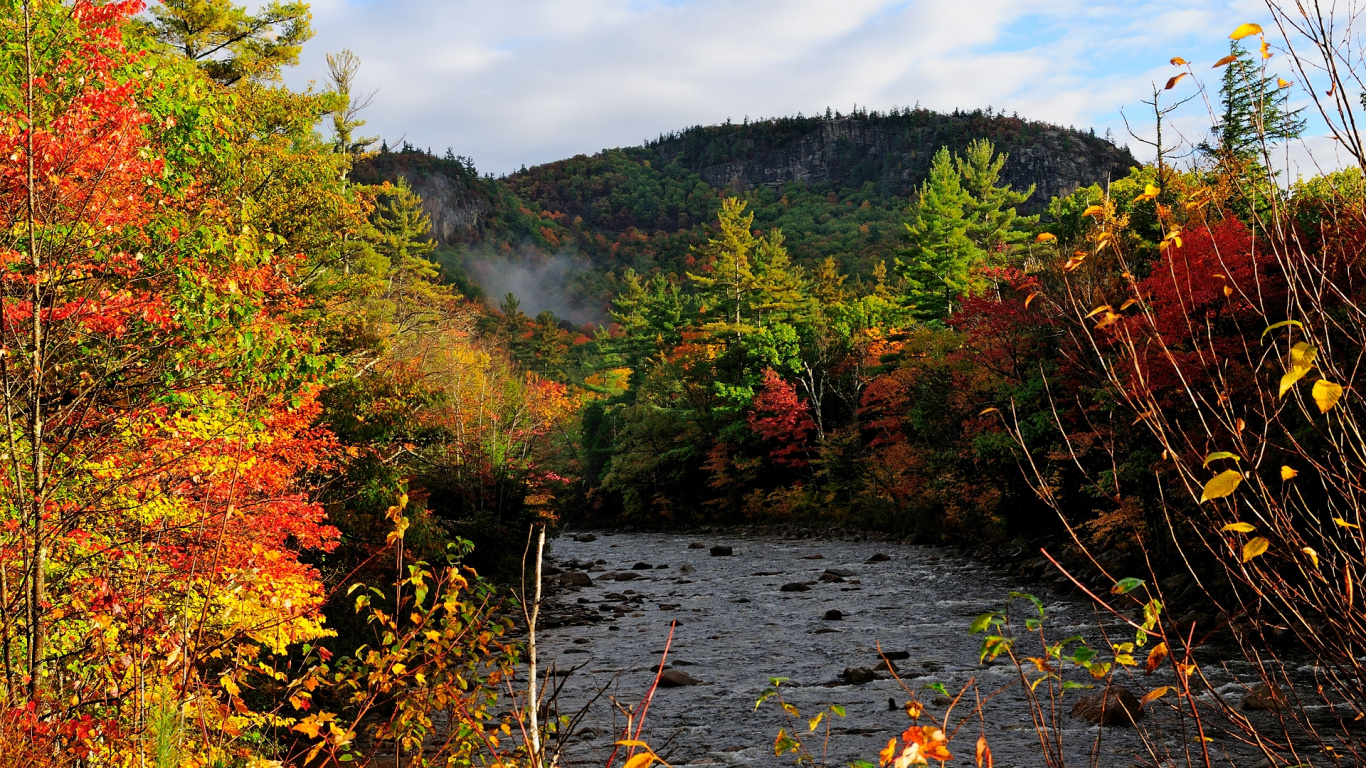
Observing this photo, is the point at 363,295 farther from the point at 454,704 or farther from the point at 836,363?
the point at 454,704

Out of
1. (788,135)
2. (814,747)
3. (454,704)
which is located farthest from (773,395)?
(788,135)

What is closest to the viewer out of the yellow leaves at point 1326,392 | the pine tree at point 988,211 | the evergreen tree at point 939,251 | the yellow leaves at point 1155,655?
the yellow leaves at point 1326,392

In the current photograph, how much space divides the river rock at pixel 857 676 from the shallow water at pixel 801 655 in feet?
0.64

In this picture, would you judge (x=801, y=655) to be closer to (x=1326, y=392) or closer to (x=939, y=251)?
(x=1326, y=392)

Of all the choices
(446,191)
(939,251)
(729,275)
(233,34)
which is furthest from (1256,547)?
(446,191)

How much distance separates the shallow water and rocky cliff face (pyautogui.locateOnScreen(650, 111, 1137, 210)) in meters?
107

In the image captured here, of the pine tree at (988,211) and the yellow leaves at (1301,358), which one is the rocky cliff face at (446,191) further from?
the yellow leaves at (1301,358)

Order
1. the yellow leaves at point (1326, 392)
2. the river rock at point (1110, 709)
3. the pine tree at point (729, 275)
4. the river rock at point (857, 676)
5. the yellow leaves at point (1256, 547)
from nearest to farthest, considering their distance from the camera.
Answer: the yellow leaves at point (1326, 392)
the yellow leaves at point (1256, 547)
the river rock at point (1110, 709)
the river rock at point (857, 676)
the pine tree at point (729, 275)

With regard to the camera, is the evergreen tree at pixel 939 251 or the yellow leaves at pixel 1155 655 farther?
the evergreen tree at pixel 939 251

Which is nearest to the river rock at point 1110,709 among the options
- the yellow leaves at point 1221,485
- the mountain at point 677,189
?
the yellow leaves at point 1221,485

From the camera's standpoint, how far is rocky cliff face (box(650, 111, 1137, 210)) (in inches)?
5285

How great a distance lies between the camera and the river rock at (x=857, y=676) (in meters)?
12.4

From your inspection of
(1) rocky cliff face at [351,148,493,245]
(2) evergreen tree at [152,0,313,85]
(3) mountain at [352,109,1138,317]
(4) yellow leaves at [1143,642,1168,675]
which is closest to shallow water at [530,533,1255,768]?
(4) yellow leaves at [1143,642,1168,675]

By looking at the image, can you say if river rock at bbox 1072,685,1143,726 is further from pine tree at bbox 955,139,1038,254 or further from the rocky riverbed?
pine tree at bbox 955,139,1038,254
